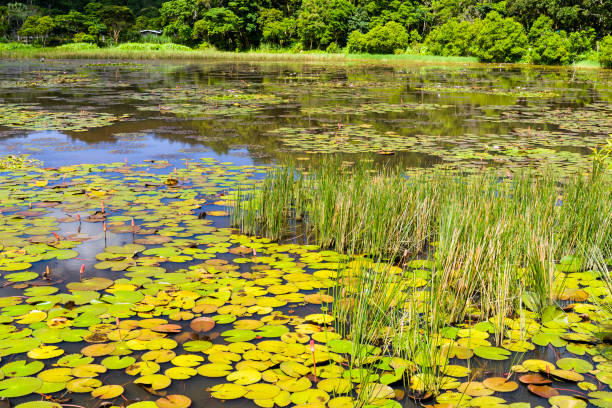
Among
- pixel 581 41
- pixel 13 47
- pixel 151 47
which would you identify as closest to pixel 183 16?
pixel 151 47

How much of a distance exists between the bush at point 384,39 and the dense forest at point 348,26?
0.29ft

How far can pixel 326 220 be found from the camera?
4.25 meters

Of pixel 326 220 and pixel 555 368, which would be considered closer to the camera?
pixel 555 368

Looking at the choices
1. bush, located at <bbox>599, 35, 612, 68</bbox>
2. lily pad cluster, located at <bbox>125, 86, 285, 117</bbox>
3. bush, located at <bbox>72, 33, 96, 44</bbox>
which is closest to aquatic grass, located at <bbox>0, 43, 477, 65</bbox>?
bush, located at <bbox>72, 33, 96, 44</bbox>

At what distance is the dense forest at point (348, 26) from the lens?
1485 inches

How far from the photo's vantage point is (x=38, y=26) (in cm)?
5088

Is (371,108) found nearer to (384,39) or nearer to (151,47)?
(384,39)

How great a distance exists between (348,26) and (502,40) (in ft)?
64.5

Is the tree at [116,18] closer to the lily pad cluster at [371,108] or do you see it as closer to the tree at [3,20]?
the tree at [3,20]

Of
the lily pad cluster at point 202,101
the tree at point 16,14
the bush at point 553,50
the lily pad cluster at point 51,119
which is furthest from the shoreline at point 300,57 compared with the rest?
the lily pad cluster at point 51,119

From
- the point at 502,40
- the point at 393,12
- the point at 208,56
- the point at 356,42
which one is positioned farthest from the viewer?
the point at 393,12

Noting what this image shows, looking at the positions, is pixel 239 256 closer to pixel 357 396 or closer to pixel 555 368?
pixel 357 396

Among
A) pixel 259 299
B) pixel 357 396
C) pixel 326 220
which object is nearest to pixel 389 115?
pixel 326 220

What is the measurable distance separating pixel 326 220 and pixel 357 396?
80.1 inches
